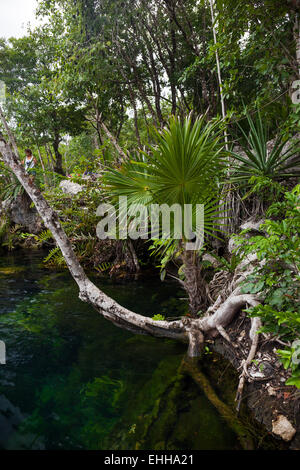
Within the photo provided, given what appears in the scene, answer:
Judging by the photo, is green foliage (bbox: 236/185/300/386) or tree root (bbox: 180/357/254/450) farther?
green foliage (bbox: 236/185/300/386)

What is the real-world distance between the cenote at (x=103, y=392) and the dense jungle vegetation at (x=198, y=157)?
0.44m

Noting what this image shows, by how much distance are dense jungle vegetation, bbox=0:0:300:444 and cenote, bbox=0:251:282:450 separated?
0.44 metres

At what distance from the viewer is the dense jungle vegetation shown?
8.78ft

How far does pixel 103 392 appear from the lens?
8.71 ft

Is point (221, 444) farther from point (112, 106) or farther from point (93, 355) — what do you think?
point (112, 106)

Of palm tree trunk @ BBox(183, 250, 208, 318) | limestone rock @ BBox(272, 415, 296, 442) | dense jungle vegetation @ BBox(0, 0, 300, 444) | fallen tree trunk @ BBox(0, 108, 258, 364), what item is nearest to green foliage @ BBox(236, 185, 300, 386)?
dense jungle vegetation @ BBox(0, 0, 300, 444)

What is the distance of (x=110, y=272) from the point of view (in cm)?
668

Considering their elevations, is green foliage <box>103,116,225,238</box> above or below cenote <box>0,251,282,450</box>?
above

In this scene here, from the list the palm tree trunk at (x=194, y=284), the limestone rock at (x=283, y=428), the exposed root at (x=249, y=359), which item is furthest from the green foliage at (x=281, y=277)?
the palm tree trunk at (x=194, y=284)

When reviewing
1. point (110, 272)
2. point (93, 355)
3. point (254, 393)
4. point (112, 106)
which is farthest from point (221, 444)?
point (112, 106)

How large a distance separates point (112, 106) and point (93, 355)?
1194 cm

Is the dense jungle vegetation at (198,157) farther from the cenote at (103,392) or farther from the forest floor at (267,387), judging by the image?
the cenote at (103,392)

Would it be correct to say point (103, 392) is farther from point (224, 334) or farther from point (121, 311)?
point (224, 334)

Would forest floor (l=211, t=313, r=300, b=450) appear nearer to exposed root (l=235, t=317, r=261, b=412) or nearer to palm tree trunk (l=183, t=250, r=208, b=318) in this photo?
exposed root (l=235, t=317, r=261, b=412)
